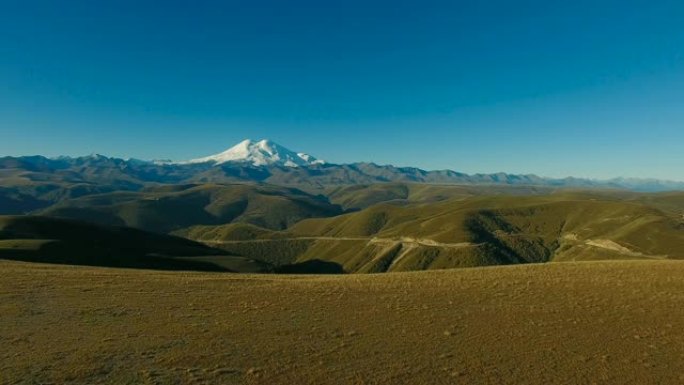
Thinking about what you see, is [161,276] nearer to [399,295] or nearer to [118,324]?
[118,324]

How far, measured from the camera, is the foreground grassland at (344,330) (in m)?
25.5

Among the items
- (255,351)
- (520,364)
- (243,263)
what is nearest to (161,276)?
(255,351)

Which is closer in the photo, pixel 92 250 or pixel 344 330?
pixel 344 330

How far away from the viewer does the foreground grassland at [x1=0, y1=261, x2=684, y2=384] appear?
2547cm

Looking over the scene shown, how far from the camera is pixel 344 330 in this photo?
1324 inches

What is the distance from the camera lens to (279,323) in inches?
1391

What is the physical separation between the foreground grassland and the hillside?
313 feet

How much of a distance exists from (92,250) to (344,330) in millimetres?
151234

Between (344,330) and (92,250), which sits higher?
(344,330)

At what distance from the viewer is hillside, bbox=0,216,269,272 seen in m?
136

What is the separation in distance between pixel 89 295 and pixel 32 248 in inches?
4733

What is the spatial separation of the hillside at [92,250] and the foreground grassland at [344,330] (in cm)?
9535

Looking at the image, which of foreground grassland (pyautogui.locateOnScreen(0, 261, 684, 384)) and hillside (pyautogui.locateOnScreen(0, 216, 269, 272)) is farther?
hillside (pyautogui.locateOnScreen(0, 216, 269, 272))

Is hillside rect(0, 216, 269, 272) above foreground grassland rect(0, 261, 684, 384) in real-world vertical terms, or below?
below
